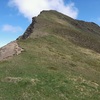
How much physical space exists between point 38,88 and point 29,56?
1720cm

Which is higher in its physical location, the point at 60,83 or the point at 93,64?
the point at 93,64

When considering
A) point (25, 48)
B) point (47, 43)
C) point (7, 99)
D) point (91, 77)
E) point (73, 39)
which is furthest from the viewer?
point (73, 39)

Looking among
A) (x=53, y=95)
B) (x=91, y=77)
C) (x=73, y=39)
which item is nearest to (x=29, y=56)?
(x=91, y=77)

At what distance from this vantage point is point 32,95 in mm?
38625

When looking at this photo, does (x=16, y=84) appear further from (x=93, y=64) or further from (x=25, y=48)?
(x=93, y=64)

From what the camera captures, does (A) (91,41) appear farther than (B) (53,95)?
Yes

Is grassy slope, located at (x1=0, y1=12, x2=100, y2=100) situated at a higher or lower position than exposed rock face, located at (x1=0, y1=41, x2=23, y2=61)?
lower

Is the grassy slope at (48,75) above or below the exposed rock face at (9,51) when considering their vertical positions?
below

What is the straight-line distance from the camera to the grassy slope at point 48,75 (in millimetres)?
40125

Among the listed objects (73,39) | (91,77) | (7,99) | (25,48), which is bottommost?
(7,99)

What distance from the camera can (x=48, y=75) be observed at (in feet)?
155

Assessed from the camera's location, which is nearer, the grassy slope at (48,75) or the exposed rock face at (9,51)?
the grassy slope at (48,75)

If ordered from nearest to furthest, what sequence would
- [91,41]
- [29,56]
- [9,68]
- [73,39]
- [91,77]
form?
1. [9,68]
2. [91,77]
3. [29,56]
4. [73,39]
5. [91,41]

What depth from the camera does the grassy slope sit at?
4012 centimetres
